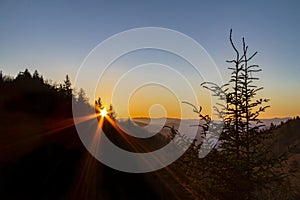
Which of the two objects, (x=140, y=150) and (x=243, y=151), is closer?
(x=243, y=151)

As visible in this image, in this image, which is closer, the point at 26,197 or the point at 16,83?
the point at 26,197

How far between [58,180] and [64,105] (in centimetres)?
873

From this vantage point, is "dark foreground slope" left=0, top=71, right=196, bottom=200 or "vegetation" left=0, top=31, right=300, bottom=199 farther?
"dark foreground slope" left=0, top=71, right=196, bottom=200

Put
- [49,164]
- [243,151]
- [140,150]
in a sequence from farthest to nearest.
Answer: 1. [140,150]
2. [49,164]
3. [243,151]

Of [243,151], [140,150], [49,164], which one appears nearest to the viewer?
[243,151]

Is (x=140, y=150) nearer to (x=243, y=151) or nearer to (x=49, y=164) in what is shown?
(x=49, y=164)

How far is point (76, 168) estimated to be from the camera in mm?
13141

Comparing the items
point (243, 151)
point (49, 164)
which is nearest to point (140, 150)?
point (49, 164)

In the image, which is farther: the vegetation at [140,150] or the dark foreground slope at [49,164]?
the dark foreground slope at [49,164]

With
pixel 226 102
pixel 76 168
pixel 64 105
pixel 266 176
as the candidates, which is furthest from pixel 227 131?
pixel 64 105

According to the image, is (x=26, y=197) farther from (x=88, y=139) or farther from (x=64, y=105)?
(x=64, y=105)

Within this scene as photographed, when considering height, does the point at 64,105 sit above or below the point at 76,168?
above

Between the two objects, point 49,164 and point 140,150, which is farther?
point 140,150

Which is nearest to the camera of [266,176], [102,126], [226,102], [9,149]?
[266,176]
